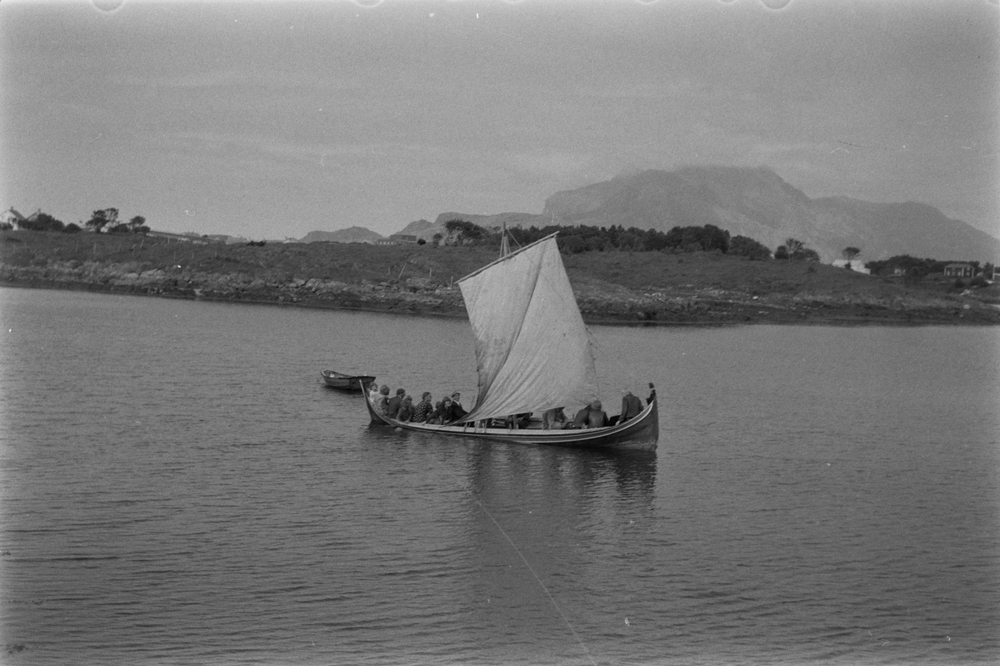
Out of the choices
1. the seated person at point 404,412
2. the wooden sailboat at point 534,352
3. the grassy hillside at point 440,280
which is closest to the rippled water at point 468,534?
the wooden sailboat at point 534,352

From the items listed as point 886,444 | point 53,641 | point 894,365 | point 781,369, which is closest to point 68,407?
point 53,641

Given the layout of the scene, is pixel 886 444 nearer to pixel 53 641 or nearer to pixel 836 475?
pixel 836 475

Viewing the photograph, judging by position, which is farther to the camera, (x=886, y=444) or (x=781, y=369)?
(x=781, y=369)

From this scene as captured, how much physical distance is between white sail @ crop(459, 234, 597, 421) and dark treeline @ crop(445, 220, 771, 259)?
11808 centimetres

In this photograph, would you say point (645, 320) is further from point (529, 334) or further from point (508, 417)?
point (529, 334)

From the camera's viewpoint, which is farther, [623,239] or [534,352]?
[623,239]

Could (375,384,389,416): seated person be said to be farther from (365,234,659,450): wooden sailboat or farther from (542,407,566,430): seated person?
(542,407,566,430): seated person

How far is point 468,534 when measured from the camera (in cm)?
2959

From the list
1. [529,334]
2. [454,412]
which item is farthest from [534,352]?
[454,412]

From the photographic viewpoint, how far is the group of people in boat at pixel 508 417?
40281 mm

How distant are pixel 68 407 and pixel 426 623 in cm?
2923

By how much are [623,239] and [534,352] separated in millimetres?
137341

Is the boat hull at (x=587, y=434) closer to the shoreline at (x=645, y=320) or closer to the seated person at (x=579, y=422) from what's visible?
the seated person at (x=579, y=422)

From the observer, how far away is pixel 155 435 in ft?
136
